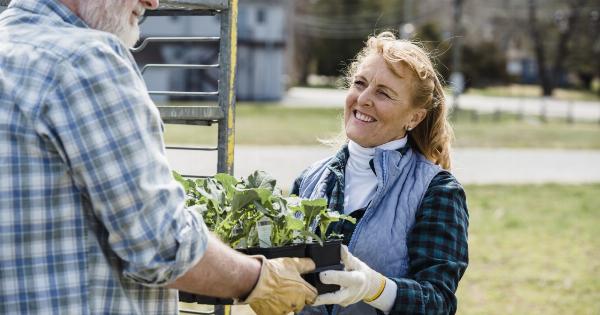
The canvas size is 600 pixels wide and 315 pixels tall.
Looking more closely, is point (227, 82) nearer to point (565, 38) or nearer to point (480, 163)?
point (480, 163)

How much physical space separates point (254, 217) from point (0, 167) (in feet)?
2.76

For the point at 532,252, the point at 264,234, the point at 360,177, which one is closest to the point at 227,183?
the point at 264,234

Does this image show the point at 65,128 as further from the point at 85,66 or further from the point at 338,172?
the point at 338,172

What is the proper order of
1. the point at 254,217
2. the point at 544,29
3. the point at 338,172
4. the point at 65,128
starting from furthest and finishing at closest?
1. the point at 544,29
2. the point at 338,172
3. the point at 254,217
4. the point at 65,128

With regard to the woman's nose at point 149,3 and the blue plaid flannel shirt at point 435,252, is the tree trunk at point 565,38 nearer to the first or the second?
the blue plaid flannel shirt at point 435,252

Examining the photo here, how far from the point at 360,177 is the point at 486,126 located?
23.2m

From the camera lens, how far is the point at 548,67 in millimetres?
66375

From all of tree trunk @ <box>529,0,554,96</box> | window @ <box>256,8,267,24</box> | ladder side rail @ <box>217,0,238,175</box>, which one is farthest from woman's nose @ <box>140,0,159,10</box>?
tree trunk @ <box>529,0,554,96</box>

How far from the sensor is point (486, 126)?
25.5m

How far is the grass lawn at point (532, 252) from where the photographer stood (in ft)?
21.2

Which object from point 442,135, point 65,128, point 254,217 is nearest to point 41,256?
point 65,128

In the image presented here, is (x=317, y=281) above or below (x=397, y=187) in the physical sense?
below

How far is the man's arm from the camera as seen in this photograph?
1.92 meters

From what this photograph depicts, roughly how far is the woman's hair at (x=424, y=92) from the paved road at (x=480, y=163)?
8392mm
